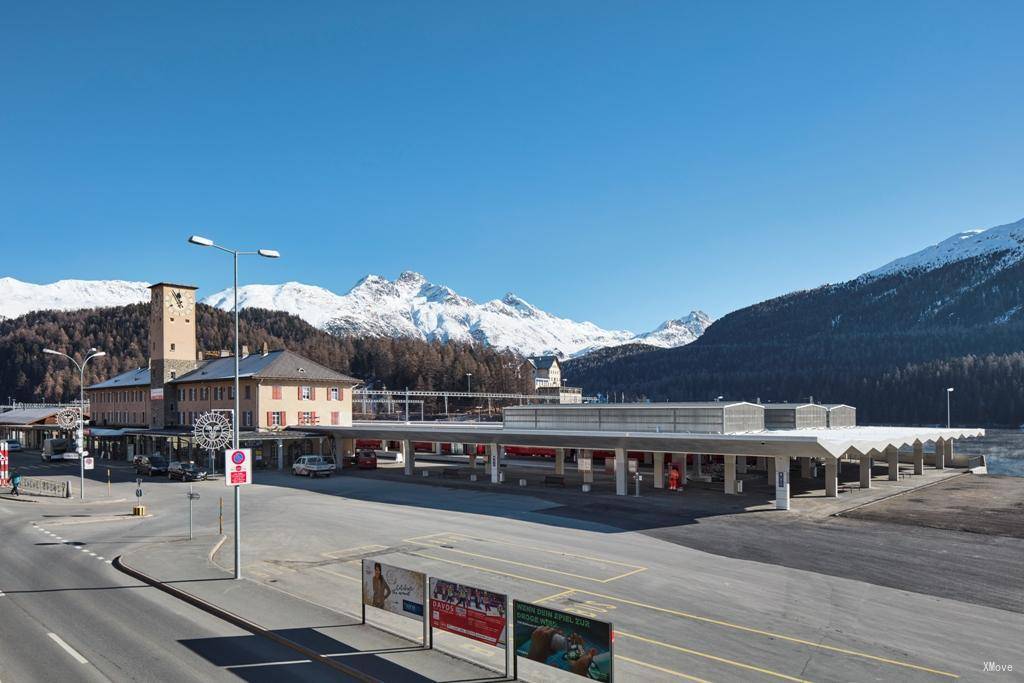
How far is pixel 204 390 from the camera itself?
75.4m

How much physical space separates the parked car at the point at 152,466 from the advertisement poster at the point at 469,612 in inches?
2148

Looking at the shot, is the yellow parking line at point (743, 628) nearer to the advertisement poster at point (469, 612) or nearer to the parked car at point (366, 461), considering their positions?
the advertisement poster at point (469, 612)

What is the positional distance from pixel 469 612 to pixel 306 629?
16.0 feet

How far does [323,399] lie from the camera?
7350 cm

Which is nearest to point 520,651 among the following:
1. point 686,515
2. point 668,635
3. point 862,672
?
point 668,635

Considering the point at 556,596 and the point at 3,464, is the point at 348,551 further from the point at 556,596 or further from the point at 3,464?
the point at 3,464

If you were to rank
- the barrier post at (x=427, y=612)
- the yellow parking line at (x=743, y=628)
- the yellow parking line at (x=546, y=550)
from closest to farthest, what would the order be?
the yellow parking line at (x=743, y=628)
the barrier post at (x=427, y=612)
the yellow parking line at (x=546, y=550)

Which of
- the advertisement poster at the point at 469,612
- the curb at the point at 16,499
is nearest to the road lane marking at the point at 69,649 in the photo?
the advertisement poster at the point at 469,612

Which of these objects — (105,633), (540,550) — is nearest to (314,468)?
(540,550)

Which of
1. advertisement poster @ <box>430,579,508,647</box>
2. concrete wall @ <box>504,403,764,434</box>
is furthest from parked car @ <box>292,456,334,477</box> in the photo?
advertisement poster @ <box>430,579,508,647</box>

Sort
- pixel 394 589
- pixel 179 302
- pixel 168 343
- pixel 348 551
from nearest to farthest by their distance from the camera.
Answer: pixel 394 589 → pixel 348 551 → pixel 168 343 → pixel 179 302

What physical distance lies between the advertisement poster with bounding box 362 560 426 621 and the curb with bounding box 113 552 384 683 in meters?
2.03

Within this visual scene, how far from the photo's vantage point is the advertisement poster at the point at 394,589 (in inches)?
613

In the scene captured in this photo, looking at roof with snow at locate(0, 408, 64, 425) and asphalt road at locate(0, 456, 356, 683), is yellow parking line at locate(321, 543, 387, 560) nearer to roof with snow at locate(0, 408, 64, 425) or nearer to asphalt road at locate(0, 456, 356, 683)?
asphalt road at locate(0, 456, 356, 683)
